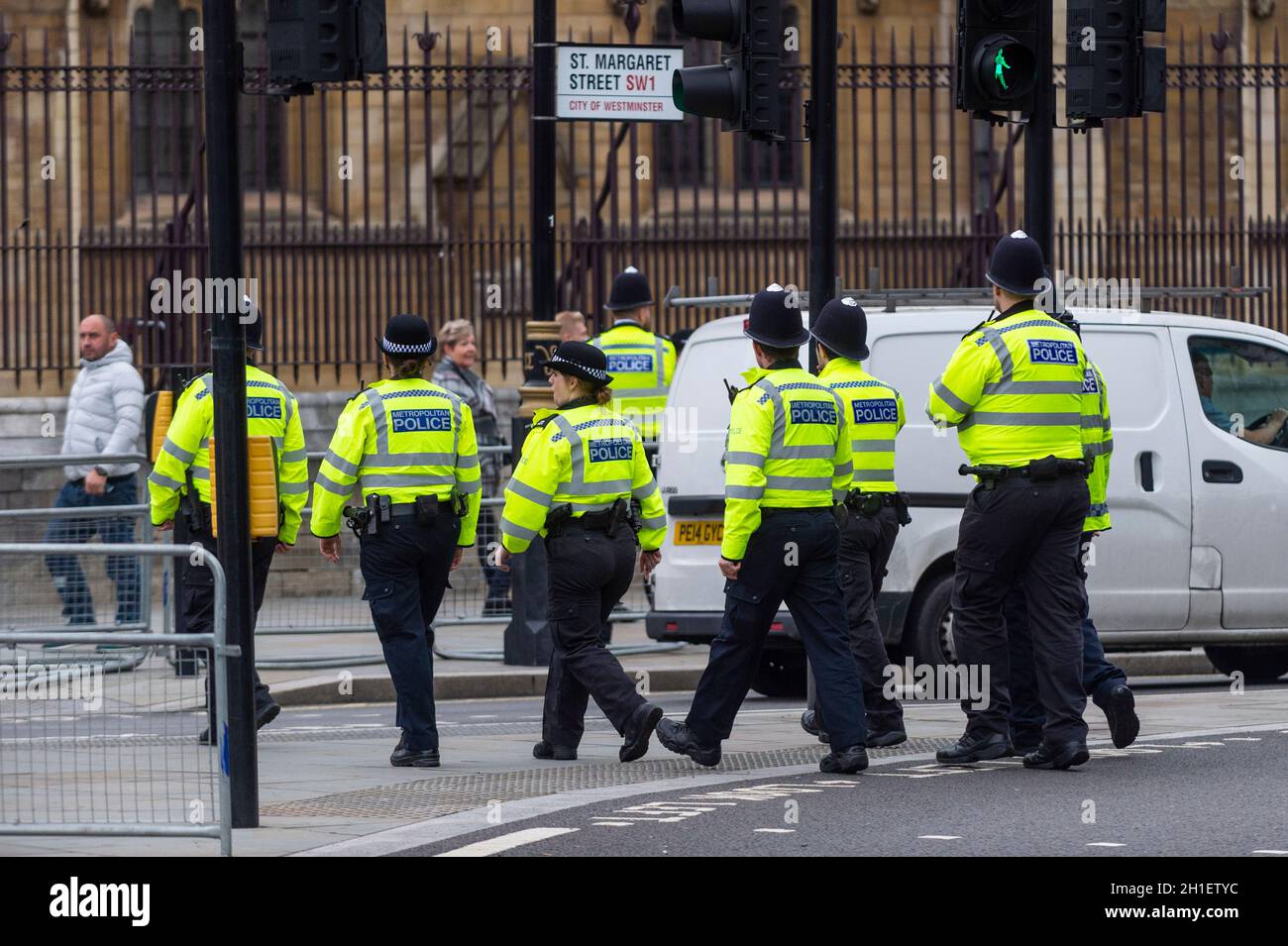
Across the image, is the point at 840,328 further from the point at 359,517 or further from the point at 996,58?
the point at 359,517

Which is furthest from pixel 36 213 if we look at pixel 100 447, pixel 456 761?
pixel 456 761

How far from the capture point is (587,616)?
10336 millimetres

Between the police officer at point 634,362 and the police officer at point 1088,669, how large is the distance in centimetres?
557

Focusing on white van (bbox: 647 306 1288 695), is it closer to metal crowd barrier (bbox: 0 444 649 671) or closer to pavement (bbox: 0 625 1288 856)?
pavement (bbox: 0 625 1288 856)

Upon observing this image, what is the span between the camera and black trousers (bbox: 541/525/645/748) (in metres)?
10.2

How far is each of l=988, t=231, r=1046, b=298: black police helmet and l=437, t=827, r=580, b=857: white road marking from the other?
9.84ft

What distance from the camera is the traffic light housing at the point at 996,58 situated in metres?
10.8

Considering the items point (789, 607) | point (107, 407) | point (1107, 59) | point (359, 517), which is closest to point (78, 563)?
point (359, 517)

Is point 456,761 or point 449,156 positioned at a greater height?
point 449,156

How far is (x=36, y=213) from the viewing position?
24.0m

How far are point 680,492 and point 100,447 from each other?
15.3ft

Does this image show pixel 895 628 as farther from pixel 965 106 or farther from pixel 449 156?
pixel 449 156

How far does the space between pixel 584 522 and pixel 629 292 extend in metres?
5.62

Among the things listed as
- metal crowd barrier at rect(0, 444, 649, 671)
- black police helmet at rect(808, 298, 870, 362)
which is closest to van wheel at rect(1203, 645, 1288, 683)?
metal crowd barrier at rect(0, 444, 649, 671)
